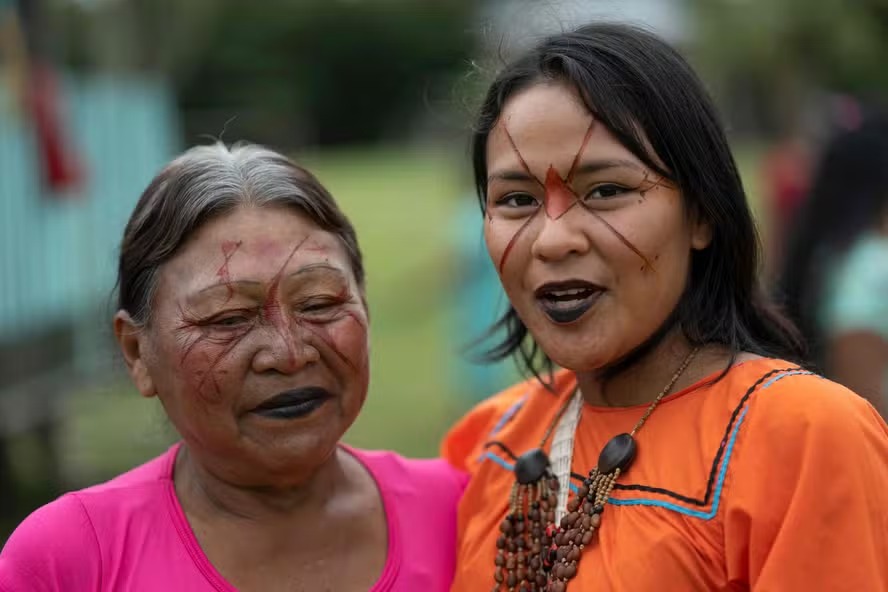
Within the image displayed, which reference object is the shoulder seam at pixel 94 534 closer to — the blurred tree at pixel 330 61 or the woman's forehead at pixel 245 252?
the woman's forehead at pixel 245 252

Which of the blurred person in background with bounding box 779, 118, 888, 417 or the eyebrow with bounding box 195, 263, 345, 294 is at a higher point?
the eyebrow with bounding box 195, 263, 345, 294

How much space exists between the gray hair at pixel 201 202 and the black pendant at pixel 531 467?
530mm

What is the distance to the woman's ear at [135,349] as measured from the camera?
2369 millimetres

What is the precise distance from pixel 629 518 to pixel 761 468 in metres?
0.27

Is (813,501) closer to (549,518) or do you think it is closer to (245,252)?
(549,518)

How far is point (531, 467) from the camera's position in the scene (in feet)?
7.53

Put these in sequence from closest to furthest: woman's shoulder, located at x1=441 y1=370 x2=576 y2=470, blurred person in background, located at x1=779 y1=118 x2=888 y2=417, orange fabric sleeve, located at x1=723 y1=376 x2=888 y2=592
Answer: orange fabric sleeve, located at x1=723 y1=376 x2=888 y2=592
woman's shoulder, located at x1=441 y1=370 x2=576 y2=470
blurred person in background, located at x1=779 y1=118 x2=888 y2=417

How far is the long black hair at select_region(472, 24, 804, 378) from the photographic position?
210 centimetres

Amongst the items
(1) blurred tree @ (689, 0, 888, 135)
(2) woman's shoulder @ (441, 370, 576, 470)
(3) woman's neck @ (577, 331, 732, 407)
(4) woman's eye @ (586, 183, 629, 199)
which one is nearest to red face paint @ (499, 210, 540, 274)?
(4) woman's eye @ (586, 183, 629, 199)

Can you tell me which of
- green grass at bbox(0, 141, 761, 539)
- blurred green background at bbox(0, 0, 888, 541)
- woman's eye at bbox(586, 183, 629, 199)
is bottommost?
green grass at bbox(0, 141, 761, 539)

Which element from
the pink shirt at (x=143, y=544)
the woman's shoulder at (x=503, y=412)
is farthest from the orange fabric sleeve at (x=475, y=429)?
the pink shirt at (x=143, y=544)

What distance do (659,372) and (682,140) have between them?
456mm

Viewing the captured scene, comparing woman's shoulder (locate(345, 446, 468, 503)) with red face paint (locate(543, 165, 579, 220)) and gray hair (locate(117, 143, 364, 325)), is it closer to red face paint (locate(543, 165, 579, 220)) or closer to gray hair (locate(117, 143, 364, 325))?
gray hair (locate(117, 143, 364, 325))

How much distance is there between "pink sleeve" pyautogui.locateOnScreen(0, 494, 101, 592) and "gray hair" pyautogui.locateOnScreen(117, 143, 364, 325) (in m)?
0.43
